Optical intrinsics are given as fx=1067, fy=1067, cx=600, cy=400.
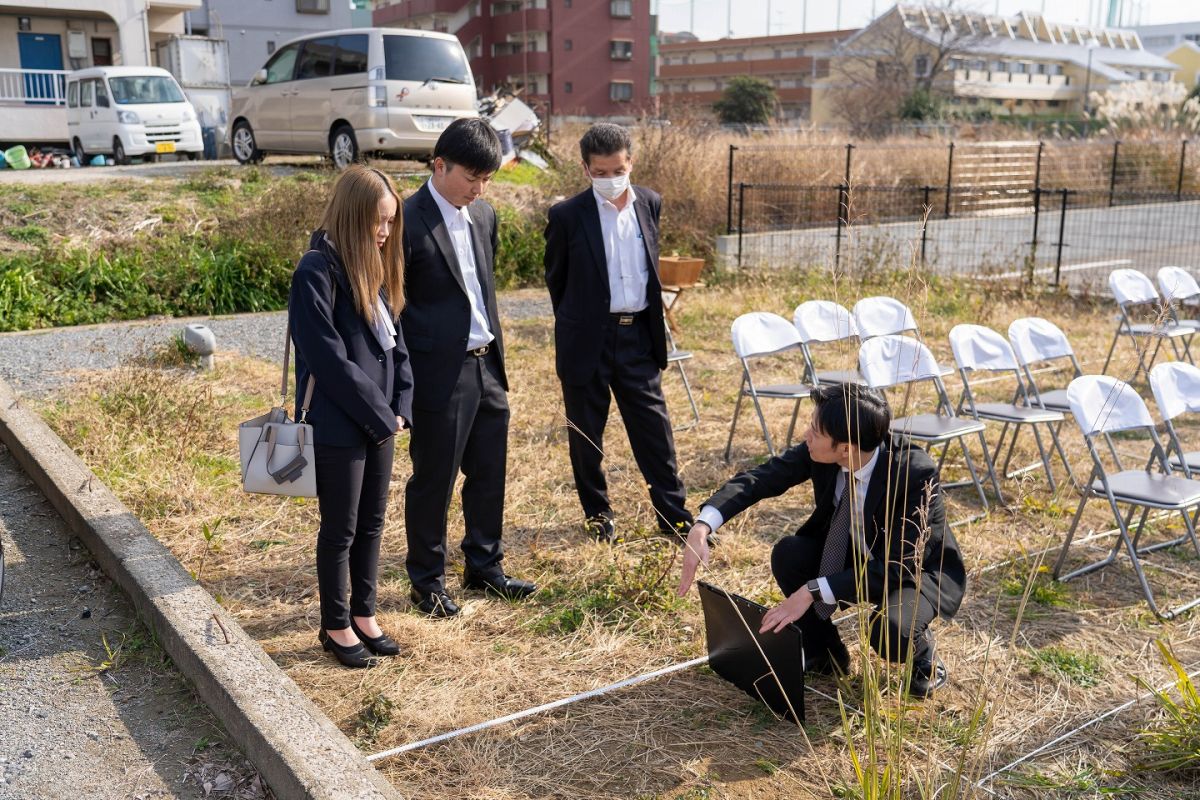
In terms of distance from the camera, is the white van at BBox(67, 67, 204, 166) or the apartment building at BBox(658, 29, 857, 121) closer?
the white van at BBox(67, 67, 204, 166)

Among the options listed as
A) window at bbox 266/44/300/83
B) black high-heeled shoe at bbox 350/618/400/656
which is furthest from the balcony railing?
black high-heeled shoe at bbox 350/618/400/656

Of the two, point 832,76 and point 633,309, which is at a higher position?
point 832,76

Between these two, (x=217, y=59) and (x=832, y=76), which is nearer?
(x=217, y=59)

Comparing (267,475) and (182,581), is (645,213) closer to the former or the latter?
(267,475)

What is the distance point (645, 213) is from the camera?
4.61 metres

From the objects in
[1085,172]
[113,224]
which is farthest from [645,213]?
[1085,172]

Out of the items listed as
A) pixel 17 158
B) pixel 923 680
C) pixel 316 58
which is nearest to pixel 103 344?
pixel 316 58

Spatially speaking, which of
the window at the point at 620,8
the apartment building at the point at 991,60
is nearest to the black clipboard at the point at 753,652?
the apartment building at the point at 991,60

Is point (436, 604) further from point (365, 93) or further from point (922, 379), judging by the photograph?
point (365, 93)

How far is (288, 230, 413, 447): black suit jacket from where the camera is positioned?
327 centimetres

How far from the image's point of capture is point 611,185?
4.43 metres

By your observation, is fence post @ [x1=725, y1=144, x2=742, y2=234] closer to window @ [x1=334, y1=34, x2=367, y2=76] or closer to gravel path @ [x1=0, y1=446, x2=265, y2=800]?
window @ [x1=334, y1=34, x2=367, y2=76]

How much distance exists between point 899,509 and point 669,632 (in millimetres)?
1051

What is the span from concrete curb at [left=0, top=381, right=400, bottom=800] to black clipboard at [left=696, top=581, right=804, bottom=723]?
45.1 inches
